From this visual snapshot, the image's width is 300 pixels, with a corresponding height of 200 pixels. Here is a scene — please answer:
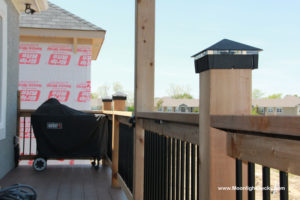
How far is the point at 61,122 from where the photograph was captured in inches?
181

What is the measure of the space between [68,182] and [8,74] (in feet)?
5.90

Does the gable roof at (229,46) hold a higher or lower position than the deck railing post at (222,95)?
higher

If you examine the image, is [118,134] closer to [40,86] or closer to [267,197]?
[267,197]

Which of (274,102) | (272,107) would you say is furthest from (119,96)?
(274,102)

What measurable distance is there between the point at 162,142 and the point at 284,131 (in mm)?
1217

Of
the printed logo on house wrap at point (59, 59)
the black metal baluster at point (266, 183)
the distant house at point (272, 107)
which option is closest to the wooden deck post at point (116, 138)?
the distant house at point (272, 107)

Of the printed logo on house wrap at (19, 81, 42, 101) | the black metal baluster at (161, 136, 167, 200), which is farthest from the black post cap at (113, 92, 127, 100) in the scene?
the printed logo on house wrap at (19, 81, 42, 101)

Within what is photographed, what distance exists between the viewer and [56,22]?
791 centimetres

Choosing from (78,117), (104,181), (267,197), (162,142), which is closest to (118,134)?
(104,181)

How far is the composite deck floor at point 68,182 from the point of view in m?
3.45

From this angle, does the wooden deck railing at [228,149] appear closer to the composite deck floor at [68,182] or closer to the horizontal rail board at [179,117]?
the horizontal rail board at [179,117]

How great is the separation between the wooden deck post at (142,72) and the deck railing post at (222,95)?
1447 mm

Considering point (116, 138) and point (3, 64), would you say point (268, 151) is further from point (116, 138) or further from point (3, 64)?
point (3, 64)

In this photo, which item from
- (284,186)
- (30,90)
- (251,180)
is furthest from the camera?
(30,90)
